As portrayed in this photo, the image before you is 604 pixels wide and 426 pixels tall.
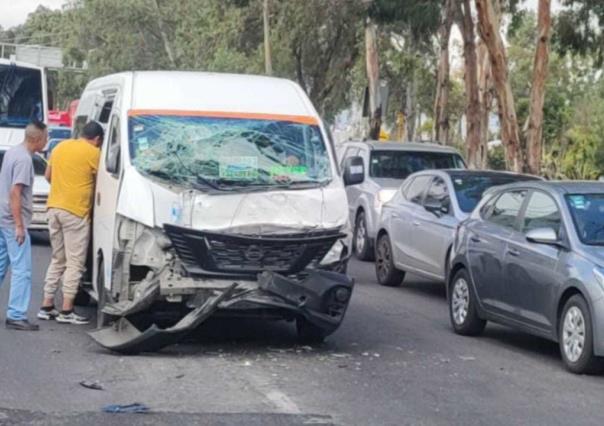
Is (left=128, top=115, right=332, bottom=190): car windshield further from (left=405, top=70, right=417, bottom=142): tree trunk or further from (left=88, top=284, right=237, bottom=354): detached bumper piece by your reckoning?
(left=405, top=70, right=417, bottom=142): tree trunk

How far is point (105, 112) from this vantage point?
13539 mm

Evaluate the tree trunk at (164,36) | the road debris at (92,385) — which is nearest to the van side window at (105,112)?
the road debris at (92,385)

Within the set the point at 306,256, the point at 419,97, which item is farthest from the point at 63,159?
the point at 419,97

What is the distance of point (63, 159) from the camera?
12.3 meters

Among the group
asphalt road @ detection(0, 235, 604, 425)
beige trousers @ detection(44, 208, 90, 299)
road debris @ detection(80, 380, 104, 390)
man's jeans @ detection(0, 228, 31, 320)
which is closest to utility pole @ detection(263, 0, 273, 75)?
asphalt road @ detection(0, 235, 604, 425)

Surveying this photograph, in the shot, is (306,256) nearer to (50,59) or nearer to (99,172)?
(99,172)

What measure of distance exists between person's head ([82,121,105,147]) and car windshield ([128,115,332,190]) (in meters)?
0.80

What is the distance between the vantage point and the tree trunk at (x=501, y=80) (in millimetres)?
24297

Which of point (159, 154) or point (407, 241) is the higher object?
point (159, 154)

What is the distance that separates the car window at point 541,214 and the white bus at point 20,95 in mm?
13213

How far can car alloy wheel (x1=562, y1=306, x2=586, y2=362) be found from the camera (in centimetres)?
1079

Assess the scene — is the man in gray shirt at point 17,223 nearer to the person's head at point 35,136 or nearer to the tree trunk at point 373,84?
the person's head at point 35,136

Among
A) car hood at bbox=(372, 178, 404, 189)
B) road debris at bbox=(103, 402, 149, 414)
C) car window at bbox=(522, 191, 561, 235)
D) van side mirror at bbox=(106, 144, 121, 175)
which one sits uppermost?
van side mirror at bbox=(106, 144, 121, 175)

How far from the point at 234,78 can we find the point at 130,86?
98 centimetres
